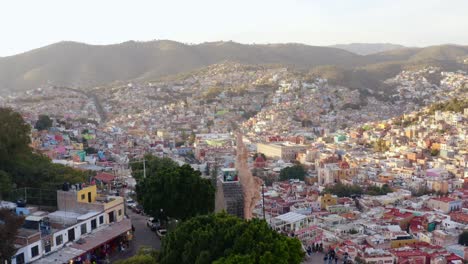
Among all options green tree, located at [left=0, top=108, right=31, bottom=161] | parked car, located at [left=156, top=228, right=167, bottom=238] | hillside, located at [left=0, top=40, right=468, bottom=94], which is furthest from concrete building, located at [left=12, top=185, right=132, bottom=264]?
hillside, located at [left=0, top=40, right=468, bottom=94]

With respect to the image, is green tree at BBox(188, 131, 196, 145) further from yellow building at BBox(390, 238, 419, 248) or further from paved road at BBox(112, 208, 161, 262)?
paved road at BBox(112, 208, 161, 262)

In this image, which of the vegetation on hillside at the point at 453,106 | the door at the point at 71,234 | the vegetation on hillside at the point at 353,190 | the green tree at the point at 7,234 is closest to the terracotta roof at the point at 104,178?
the door at the point at 71,234

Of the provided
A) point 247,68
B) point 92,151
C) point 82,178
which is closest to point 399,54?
point 247,68

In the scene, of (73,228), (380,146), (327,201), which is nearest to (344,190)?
(327,201)

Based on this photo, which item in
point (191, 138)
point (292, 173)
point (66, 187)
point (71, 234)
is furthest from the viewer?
point (191, 138)

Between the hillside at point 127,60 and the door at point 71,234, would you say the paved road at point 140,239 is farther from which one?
the hillside at point 127,60

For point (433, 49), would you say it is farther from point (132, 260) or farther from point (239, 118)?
point (132, 260)

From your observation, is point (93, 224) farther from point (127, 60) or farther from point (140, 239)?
point (127, 60)
